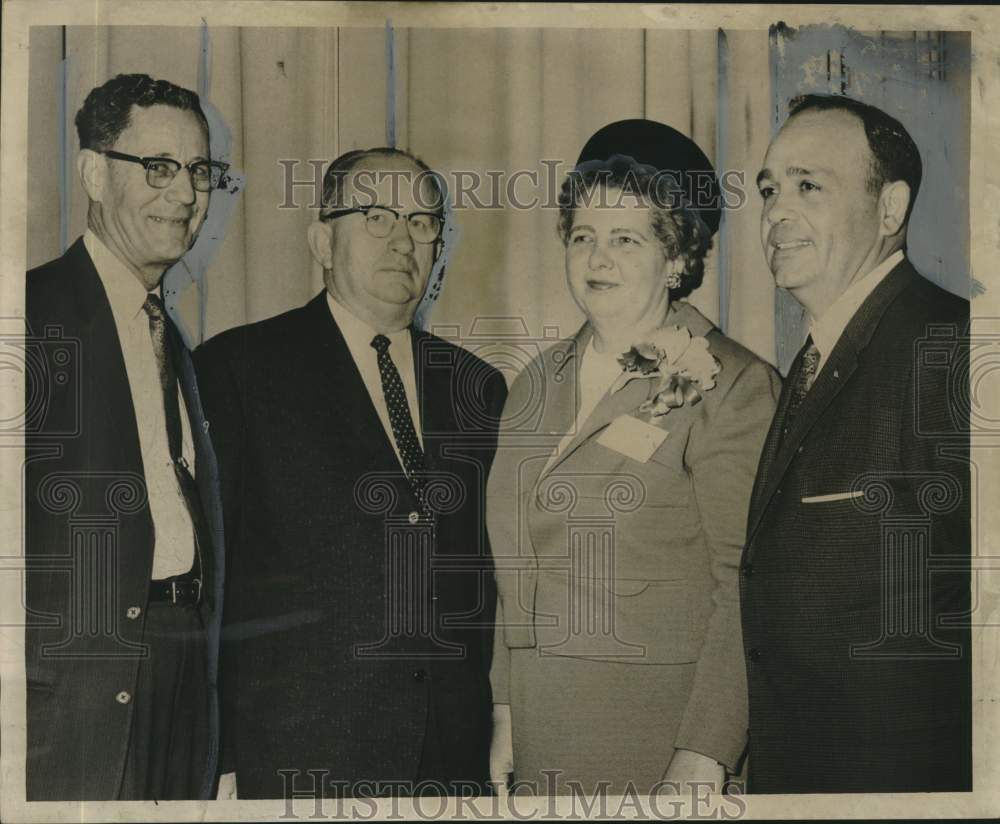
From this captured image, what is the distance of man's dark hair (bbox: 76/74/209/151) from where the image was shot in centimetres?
347

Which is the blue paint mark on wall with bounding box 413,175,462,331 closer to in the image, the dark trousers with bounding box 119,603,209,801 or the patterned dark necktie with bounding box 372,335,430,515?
the patterned dark necktie with bounding box 372,335,430,515

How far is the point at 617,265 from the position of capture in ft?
11.4

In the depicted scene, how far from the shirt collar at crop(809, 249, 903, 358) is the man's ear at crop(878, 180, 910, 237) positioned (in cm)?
10

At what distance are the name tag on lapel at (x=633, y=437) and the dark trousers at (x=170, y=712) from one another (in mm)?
1257

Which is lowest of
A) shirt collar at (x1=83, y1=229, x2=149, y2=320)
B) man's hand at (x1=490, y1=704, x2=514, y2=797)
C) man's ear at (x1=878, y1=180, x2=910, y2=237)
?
man's hand at (x1=490, y1=704, x2=514, y2=797)

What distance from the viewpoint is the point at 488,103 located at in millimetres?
3492

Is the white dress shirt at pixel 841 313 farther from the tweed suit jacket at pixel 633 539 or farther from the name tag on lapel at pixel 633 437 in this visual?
the name tag on lapel at pixel 633 437

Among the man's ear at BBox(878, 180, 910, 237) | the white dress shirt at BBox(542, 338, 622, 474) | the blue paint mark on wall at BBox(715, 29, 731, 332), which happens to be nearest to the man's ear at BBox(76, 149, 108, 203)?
the white dress shirt at BBox(542, 338, 622, 474)

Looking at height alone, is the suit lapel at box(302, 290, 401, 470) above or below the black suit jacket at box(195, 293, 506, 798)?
above

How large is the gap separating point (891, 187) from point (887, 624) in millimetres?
1253

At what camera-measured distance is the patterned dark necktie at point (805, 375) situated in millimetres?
3471

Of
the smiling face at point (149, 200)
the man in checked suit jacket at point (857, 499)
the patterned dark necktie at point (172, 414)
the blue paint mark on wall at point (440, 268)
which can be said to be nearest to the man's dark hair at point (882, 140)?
the man in checked suit jacket at point (857, 499)

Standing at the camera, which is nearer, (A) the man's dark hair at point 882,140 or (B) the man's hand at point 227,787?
(B) the man's hand at point 227,787

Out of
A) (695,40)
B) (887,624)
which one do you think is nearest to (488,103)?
(695,40)
